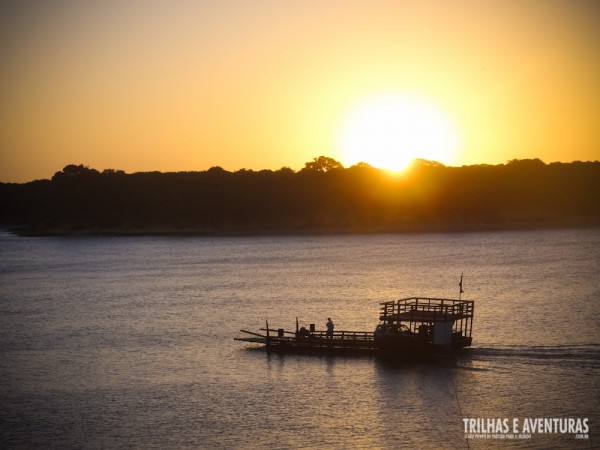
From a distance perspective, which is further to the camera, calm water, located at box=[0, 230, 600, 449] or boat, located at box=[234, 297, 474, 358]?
boat, located at box=[234, 297, 474, 358]

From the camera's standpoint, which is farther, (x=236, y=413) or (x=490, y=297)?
(x=490, y=297)

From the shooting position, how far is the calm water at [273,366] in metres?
38.9

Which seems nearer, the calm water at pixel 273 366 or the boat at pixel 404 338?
the calm water at pixel 273 366

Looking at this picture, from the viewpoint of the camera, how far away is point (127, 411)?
140 feet

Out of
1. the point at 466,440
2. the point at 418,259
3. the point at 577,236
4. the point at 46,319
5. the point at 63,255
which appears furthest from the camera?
the point at 577,236

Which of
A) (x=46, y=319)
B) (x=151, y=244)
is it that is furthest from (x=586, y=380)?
(x=151, y=244)

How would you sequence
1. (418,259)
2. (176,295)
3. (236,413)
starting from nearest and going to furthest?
(236,413) < (176,295) < (418,259)

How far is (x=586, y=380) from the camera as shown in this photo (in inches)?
1740

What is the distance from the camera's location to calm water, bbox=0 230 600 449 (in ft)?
128

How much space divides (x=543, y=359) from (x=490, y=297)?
3052cm

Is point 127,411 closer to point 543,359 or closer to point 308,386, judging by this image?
point 308,386

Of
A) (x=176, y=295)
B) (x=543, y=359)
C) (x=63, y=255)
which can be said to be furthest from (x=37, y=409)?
(x=63, y=255)

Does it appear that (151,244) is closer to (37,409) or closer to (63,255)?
(63,255)

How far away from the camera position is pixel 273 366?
167 feet
